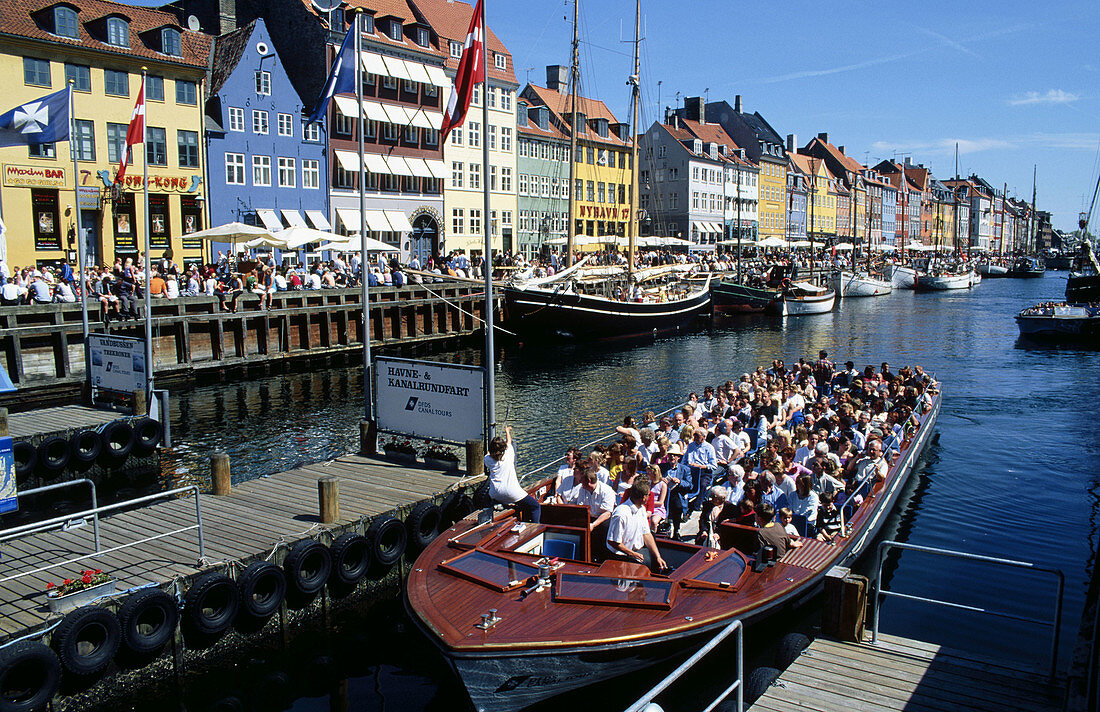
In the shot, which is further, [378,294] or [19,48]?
[378,294]

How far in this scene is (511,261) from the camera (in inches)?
2079

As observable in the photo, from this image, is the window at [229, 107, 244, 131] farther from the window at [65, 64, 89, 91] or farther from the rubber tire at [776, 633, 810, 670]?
the rubber tire at [776, 633, 810, 670]

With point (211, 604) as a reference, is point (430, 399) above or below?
above

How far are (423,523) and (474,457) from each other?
5.83 ft

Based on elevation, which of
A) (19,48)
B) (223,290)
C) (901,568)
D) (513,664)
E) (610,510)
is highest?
(19,48)

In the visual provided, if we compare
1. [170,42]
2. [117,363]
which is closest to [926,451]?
[117,363]

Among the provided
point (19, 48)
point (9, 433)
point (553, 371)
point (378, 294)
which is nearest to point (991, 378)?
point (553, 371)

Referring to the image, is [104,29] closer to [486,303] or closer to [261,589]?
[486,303]

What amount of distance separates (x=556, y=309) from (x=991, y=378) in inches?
771

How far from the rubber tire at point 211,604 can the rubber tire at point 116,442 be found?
10.2 metres

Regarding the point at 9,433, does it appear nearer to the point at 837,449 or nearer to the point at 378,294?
the point at 837,449

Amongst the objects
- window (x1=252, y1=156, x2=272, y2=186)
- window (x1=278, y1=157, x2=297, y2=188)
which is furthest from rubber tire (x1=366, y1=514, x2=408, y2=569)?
window (x1=278, y1=157, x2=297, y2=188)

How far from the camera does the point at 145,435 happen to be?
19.9 meters

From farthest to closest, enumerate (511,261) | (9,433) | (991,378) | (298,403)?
(511,261) < (991,378) < (298,403) < (9,433)
